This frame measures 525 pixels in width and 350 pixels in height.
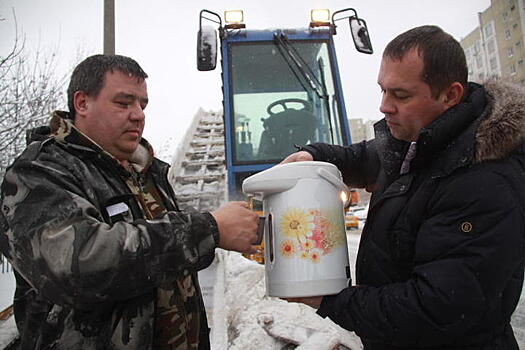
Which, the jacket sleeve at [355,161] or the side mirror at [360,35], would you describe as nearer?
the jacket sleeve at [355,161]

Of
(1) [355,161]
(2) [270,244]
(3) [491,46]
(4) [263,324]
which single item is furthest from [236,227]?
(3) [491,46]

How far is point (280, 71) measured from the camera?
187 inches

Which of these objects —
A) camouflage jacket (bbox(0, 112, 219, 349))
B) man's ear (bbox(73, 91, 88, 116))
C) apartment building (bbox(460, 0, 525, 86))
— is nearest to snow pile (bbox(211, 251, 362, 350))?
camouflage jacket (bbox(0, 112, 219, 349))

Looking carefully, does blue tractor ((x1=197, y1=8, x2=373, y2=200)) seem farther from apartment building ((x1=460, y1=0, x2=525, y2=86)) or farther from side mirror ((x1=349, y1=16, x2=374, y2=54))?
apartment building ((x1=460, y1=0, x2=525, y2=86))

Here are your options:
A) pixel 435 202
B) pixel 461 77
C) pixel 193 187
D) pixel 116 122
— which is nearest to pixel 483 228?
pixel 435 202

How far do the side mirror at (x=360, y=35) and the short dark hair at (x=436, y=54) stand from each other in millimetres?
3293

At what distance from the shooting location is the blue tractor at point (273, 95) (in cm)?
466

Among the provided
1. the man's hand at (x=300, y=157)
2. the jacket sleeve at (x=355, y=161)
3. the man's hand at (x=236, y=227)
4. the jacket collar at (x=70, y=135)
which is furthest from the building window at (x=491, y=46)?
the jacket collar at (x=70, y=135)

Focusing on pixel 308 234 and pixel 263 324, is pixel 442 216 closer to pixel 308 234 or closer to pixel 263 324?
pixel 308 234

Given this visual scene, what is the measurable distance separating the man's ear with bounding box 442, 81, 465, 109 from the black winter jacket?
0.03 meters

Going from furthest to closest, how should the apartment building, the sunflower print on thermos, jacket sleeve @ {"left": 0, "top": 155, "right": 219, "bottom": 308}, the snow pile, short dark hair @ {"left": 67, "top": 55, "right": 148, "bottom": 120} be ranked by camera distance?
the apartment building
the snow pile
short dark hair @ {"left": 67, "top": 55, "right": 148, "bottom": 120}
the sunflower print on thermos
jacket sleeve @ {"left": 0, "top": 155, "right": 219, "bottom": 308}

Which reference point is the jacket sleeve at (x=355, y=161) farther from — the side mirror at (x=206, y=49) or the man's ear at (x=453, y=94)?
the side mirror at (x=206, y=49)

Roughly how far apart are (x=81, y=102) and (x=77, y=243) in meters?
0.71

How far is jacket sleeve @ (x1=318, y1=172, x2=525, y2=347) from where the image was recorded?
1074 mm
